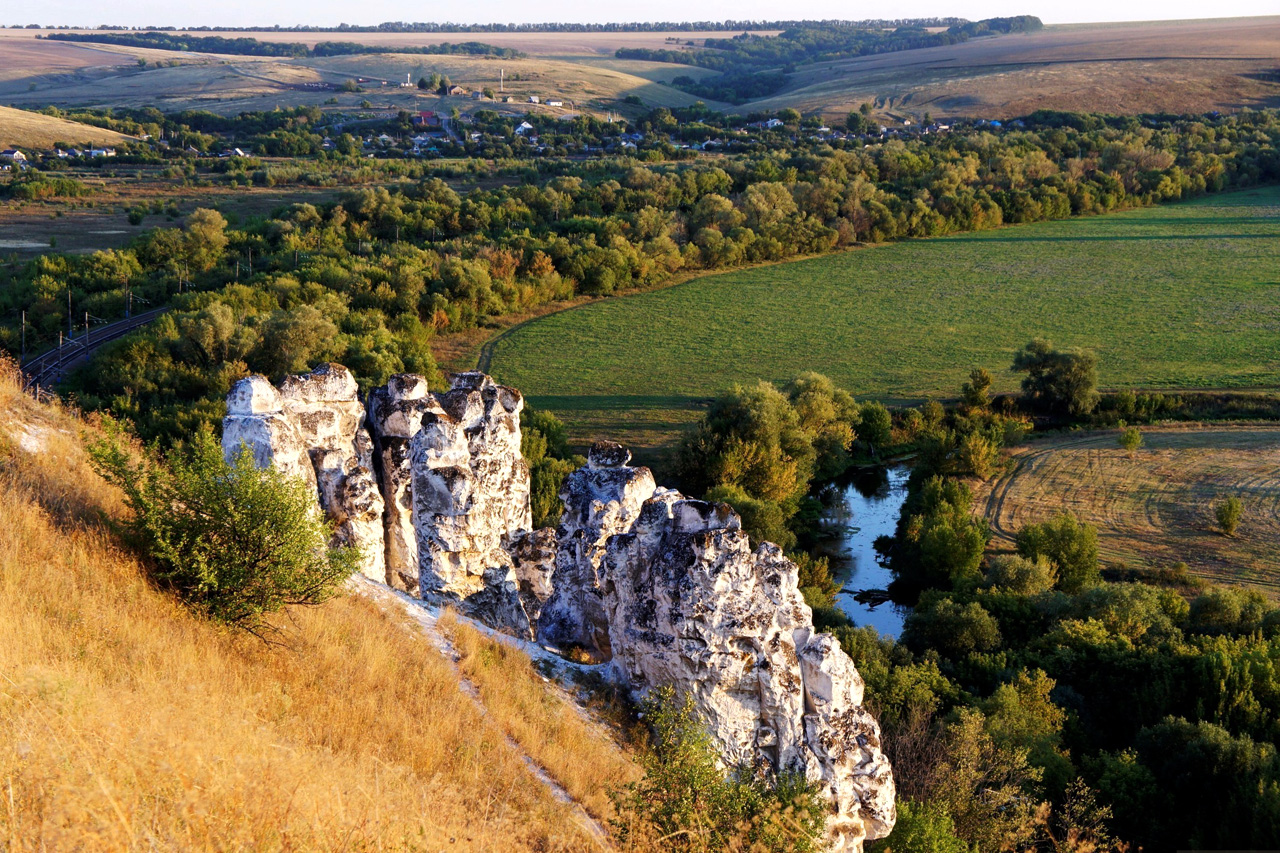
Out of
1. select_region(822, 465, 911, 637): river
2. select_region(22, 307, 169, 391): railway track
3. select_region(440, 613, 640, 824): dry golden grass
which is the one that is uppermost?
select_region(440, 613, 640, 824): dry golden grass

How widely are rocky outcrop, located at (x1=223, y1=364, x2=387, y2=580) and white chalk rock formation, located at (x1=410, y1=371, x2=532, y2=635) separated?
744 mm

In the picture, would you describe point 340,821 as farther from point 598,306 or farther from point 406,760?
point 598,306

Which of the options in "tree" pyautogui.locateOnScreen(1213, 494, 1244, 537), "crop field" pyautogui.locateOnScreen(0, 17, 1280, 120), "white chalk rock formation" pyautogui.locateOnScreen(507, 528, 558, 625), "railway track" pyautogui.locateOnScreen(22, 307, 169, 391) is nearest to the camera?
"white chalk rock formation" pyautogui.locateOnScreen(507, 528, 558, 625)

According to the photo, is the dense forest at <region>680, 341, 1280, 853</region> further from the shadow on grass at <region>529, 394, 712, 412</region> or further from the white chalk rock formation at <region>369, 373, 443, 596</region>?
the white chalk rock formation at <region>369, 373, 443, 596</region>

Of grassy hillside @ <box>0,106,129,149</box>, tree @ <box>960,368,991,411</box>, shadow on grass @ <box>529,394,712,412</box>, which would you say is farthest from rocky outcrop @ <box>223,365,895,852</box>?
grassy hillside @ <box>0,106,129,149</box>

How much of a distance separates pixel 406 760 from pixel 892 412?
43.3 m

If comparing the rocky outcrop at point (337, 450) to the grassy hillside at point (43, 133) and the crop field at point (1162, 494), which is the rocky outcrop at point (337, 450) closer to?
the crop field at point (1162, 494)

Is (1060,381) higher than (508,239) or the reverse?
the reverse

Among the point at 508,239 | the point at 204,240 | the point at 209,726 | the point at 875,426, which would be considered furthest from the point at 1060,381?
the point at 204,240

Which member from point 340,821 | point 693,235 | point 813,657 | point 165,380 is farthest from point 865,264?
point 340,821

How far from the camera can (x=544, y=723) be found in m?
11.1

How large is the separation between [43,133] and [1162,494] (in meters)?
116

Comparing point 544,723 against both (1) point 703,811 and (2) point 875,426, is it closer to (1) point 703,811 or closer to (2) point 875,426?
(1) point 703,811

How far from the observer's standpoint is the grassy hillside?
105812 millimetres
